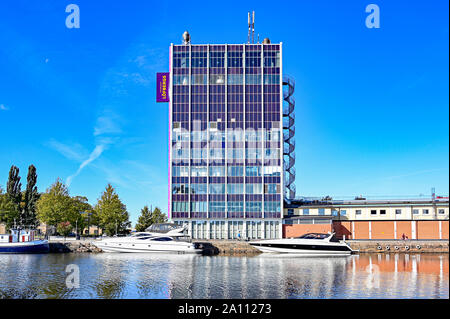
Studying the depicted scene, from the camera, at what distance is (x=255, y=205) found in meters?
101

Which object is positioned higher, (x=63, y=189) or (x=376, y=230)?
(x=63, y=189)

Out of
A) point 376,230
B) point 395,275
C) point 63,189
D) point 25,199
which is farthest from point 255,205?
point 25,199

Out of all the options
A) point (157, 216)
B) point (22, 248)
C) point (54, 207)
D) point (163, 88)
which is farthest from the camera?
point (157, 216)

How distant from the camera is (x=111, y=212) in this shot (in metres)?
99.8

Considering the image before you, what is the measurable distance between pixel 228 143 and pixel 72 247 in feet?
141

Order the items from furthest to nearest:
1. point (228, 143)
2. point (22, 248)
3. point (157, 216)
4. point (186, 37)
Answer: point (157, 216)
point (186, 37)
point (228, 143)
point (22, 248)

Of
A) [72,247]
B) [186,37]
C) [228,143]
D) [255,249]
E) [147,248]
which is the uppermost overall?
[186,37]

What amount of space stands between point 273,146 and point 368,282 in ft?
204

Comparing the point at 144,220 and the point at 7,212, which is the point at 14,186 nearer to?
the point at 7,212

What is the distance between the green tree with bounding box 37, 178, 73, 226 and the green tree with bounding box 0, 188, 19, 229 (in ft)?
39.0

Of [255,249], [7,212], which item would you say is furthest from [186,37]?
[7,212]

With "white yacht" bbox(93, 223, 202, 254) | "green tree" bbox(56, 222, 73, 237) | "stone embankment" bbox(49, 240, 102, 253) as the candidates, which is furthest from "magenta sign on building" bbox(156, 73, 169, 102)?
"stone embankment" bbox(49, 240, 102, 253)

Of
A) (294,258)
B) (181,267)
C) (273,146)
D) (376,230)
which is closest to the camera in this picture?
(181,267)
